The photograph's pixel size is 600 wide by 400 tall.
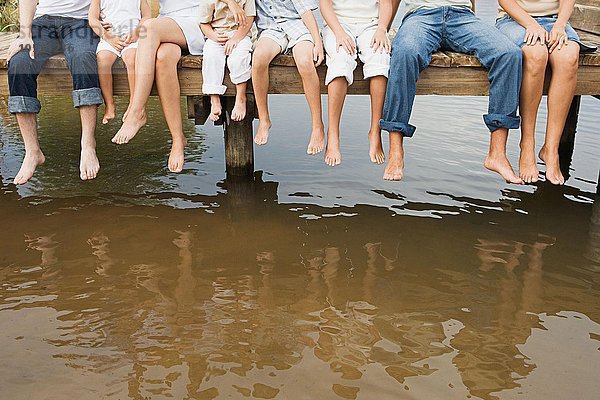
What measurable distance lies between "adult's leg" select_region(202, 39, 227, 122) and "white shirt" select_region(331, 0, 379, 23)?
91 centimetres

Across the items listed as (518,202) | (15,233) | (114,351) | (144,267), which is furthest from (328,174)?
(114,351)

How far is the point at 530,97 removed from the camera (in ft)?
14.2

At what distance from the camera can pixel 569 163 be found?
5984 millimetres

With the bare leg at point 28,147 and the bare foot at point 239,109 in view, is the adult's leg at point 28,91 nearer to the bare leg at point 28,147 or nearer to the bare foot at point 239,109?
the bare leg at point 28,147

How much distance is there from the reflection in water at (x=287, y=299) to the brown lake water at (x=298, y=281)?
0.04 ft

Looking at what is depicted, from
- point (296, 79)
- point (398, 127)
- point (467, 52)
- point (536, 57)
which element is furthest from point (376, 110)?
point (536, 57)

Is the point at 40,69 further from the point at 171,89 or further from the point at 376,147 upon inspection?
the point at 376,147

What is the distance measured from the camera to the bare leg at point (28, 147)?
4.62 metres

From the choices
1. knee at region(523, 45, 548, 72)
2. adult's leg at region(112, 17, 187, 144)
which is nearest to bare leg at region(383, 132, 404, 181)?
knee at region(523, 45, 548, 72)

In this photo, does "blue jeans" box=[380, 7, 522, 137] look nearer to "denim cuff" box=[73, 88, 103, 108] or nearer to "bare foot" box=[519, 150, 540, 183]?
"bare foot" box=[519, 150, 540, 183]

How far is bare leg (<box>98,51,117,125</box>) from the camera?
4562 mm

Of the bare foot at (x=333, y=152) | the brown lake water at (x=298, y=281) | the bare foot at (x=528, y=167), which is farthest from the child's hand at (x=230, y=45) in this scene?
the bare foot at (x=528, y=167)

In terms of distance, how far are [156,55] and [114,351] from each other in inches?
87.1

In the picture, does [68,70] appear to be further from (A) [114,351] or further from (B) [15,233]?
(A) [114,351]
